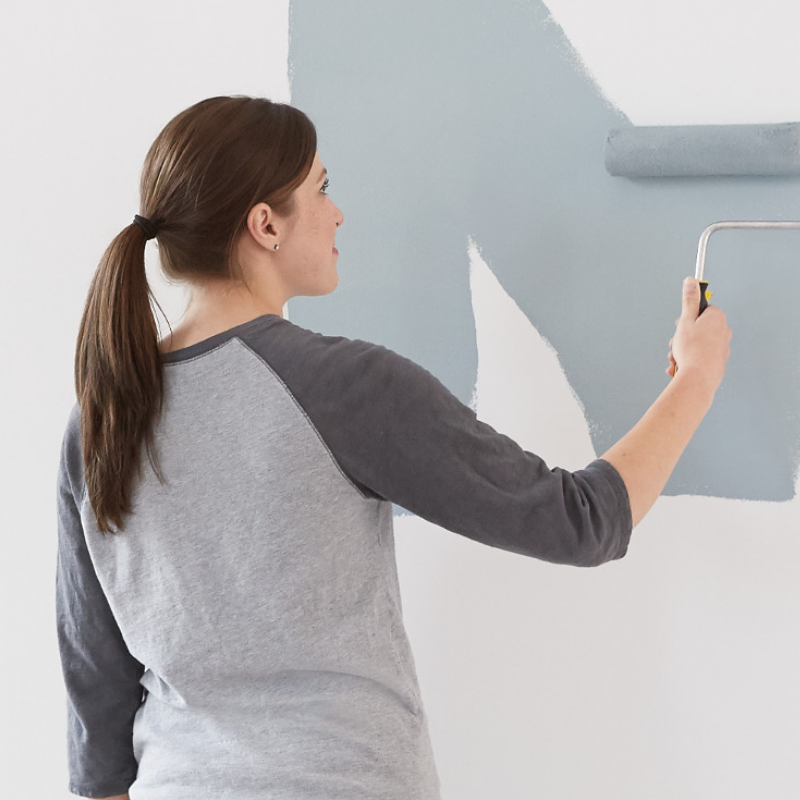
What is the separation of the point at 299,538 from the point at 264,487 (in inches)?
2.0

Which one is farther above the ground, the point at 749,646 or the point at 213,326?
the point at 213,326

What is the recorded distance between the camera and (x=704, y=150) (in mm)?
945

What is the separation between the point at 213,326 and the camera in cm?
77

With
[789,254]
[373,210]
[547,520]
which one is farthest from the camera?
[373,210]

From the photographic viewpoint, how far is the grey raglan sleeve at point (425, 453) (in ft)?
2.39

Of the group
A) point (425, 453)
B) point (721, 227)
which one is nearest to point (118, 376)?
point (425, 453)

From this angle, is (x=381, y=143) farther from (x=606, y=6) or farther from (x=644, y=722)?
(x=644, y=722)

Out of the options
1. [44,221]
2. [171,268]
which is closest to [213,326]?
[171,268]

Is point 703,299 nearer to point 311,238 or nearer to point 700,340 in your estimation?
point 700,340

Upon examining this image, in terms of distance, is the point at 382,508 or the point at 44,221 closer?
the point at 382,508

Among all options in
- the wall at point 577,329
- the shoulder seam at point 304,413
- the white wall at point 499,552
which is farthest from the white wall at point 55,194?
the shoulder seam at point 304,413

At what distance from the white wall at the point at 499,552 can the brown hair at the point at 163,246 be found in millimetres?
345

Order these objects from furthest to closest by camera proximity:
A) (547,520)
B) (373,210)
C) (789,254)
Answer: (373,210) → (789,254) → (547,520)

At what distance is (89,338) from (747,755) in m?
0.82
